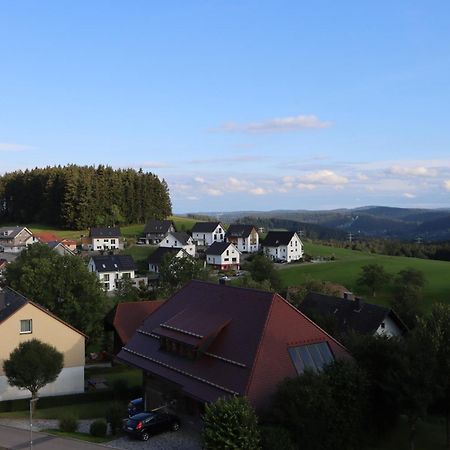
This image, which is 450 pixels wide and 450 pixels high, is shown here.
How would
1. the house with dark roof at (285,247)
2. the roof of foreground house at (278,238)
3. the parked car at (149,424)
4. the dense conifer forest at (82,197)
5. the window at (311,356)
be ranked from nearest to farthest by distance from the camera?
the window at (311,356) < the parked car at (149,424) < the house with dark roof at (285,247) < the roof of foreground house at (278,238) < the dense conifer forest at (82,197)

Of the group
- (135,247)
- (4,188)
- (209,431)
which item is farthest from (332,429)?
(4,188)

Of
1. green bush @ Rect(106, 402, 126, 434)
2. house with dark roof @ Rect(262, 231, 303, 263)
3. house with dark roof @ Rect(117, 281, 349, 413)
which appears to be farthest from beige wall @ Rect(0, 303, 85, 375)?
house with dark roof @ Rect(262, 231, 303, 263)

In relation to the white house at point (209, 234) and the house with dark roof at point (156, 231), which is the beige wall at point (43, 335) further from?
the white house at point (209, 234)

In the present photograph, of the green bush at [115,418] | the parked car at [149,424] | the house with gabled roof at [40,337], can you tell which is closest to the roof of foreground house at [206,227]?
the house with gabled roof at [40,337]

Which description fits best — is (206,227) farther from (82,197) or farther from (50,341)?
(50,341)

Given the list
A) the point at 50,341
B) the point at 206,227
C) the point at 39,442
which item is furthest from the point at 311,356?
the point at 206,227

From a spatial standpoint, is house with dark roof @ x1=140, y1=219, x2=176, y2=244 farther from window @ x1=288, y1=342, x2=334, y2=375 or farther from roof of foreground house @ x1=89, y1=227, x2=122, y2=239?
window @ x1=288, y1=342, x2=334, y2=375

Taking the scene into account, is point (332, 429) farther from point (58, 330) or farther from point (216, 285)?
point (58, 330)
